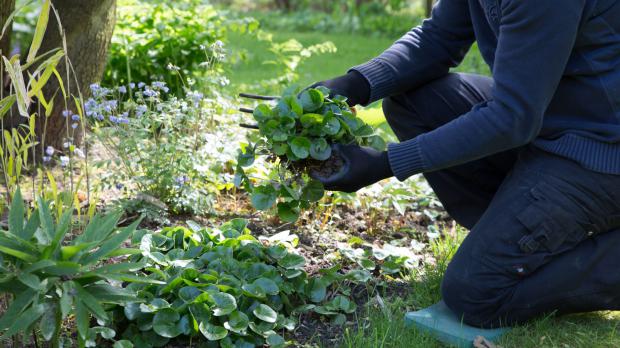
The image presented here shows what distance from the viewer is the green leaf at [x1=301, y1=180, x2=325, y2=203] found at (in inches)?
105

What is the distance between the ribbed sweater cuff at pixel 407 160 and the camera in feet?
8.34

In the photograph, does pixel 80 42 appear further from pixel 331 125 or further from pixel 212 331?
pixel 212 331

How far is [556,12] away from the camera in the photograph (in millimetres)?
2328

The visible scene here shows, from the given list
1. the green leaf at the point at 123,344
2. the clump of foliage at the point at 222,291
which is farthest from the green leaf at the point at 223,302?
the green leaf at the point at 123,344

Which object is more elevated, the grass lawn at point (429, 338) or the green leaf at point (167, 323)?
the green leaf at point (167, 323)

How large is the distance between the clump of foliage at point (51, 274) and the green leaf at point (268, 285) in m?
0.49

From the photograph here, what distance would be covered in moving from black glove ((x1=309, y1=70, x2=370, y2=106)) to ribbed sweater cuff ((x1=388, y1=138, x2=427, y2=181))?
496 millimetres

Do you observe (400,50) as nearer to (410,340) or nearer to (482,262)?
(482,262)

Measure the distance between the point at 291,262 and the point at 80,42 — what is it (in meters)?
1.82

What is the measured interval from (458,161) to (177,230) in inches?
39.3

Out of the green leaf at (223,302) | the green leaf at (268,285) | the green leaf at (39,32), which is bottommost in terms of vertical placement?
the green leaf at (268,285)

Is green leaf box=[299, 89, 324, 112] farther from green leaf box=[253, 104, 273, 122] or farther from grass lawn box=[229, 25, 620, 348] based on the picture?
grass lawn box=[229, 25, 620, 348]

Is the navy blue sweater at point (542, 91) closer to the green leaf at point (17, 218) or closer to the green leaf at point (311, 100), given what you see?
the green leaf at point (311, 100)

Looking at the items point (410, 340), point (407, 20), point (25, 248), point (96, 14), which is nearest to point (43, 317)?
point (25, 248)
